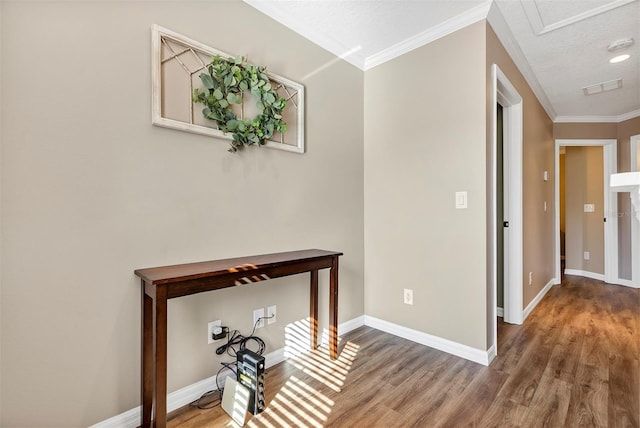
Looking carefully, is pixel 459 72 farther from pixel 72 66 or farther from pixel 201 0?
pixel 72 66

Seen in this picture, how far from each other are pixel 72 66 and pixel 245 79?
2.69ft

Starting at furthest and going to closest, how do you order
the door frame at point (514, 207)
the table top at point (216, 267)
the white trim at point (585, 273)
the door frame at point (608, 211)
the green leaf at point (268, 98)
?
the white trim at point (585, 273) < the door frame at point (608, 211) < the door frame at point (514, 207) < the green leaf at point (268, 98) < the table top at point (216, 267)

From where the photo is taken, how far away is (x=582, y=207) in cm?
482

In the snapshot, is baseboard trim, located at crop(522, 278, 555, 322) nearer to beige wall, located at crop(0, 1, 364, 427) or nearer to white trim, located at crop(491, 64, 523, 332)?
white trim, located at crop(491, 64, 523, 332)

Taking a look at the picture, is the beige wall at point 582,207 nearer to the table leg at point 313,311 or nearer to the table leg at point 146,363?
the table leg at point 313,311

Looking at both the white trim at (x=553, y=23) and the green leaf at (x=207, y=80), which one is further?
the white trim at (x=553, y=23)

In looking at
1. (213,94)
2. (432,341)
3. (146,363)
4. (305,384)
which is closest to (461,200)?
(432,341)

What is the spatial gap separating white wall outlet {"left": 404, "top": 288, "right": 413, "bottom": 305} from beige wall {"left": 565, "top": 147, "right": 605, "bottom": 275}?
402cm

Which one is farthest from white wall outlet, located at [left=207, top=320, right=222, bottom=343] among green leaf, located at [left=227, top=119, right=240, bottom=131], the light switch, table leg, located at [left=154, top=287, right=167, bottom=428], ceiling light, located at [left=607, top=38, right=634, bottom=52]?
ceiling light, located at [left=607, top=38, right=634, bottom=52]

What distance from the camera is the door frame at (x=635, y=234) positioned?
4020mm

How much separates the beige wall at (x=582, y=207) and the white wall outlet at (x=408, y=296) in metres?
4.02

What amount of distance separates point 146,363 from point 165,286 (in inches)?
18.3

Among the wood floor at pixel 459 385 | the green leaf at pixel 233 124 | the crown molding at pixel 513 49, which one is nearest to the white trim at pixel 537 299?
the wood floor at pixel 459 385

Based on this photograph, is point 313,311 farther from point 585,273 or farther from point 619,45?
point 585,273
